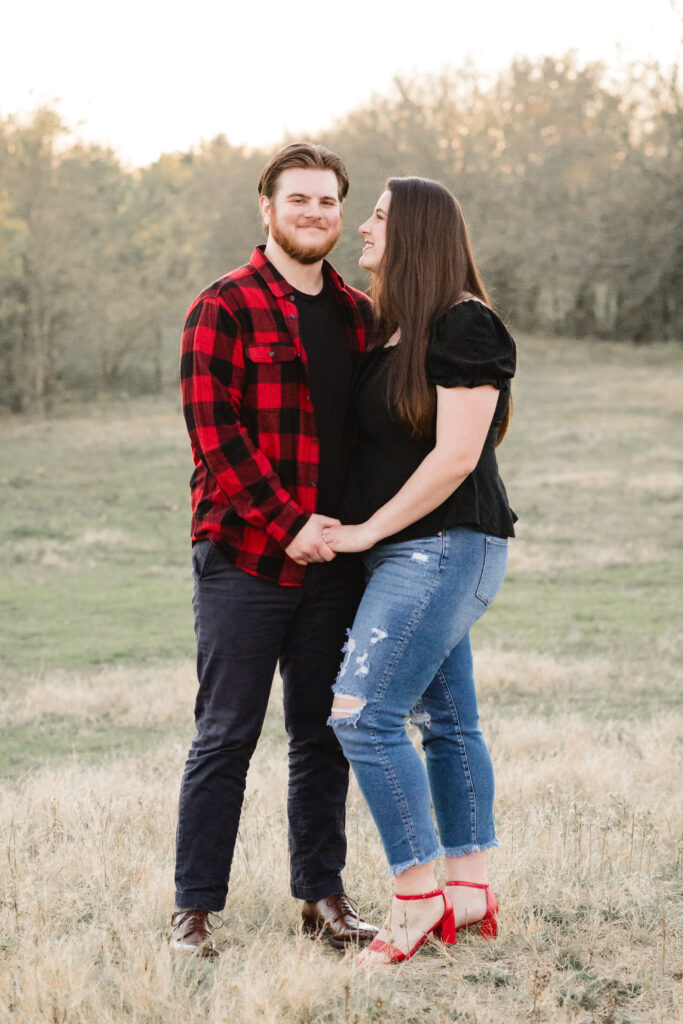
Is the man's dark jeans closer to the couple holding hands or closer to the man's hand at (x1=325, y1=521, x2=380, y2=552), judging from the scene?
the couple holding hands

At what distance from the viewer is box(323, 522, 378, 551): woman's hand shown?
9.44 feet

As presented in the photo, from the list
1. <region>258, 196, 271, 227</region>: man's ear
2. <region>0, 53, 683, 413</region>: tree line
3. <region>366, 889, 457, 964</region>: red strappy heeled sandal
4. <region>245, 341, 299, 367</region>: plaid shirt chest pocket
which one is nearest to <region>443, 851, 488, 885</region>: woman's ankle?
<region>366, 889, 457, 964</region>: red strappy heeled sandal

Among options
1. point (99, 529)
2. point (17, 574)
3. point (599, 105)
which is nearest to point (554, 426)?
point (99, 529)

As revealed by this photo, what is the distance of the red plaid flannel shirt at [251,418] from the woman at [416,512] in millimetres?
167

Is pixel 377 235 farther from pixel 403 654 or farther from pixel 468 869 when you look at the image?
pixel 468 869

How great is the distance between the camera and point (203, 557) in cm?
310

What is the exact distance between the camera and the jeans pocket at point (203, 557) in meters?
3.07

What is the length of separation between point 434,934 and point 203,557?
121 cm

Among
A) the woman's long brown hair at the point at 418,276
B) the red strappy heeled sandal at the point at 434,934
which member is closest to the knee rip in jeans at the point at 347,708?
the red strappy heeled sandal at the point at 434,934

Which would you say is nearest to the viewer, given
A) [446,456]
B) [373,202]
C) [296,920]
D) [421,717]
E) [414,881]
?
[446,456]

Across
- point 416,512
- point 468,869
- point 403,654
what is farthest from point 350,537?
point 468,869

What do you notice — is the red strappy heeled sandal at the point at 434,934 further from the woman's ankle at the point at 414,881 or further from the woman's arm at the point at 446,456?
the woman's arm at the point at 446,456

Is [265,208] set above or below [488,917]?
above

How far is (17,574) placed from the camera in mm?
12344
